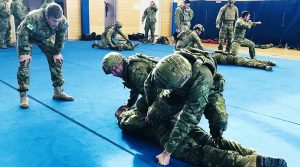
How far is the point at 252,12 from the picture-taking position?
14.4 metres

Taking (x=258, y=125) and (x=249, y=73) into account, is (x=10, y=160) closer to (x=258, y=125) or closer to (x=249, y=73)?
A: (x=258, y=125)

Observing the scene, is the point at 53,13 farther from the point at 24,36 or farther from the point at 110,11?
the point at 110,11

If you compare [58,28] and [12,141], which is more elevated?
[58,28]

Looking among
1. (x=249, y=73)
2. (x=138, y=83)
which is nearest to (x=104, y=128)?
(x=138, y=83)

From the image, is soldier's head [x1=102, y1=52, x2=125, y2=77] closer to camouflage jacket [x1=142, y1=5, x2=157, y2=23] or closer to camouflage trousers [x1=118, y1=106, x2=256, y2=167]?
camouflage trousers [x1=118, y1=106, x2=256, y2=167]

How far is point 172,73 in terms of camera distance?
2.29 m

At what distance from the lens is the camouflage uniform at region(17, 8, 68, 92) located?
4062mm

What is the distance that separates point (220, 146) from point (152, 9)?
11487 mm

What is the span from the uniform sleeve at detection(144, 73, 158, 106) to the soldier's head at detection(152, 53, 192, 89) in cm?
40

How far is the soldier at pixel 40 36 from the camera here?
3.91 metres

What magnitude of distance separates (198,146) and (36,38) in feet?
9.40

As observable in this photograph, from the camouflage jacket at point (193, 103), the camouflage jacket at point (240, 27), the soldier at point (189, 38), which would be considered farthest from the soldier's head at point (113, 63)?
the camouflage jacket at point (240, 27)

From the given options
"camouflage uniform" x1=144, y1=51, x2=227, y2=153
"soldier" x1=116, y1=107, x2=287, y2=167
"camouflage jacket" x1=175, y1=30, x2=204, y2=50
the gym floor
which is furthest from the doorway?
"camouflage uniform" x1=144, y1=51, x2=227, y2=153

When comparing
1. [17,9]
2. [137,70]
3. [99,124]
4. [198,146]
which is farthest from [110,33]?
[198,146]
